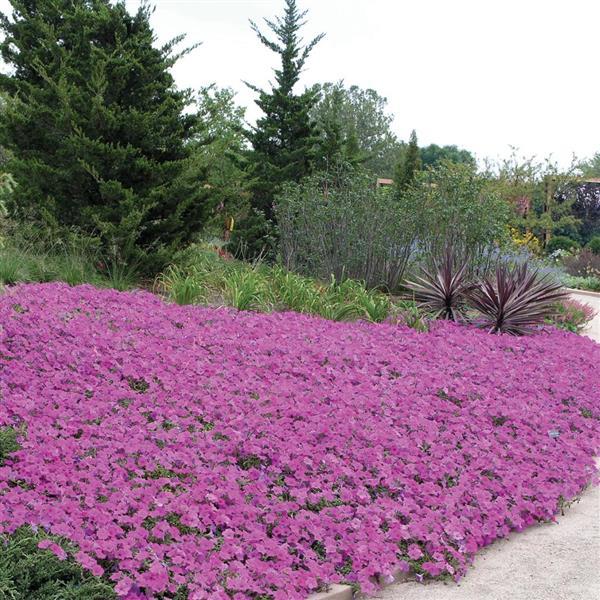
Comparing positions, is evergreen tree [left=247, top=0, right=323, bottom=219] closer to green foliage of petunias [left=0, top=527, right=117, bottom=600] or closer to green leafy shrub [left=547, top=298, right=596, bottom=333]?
green leafy shrub [left=547, top=298, right=596, bottom=333]

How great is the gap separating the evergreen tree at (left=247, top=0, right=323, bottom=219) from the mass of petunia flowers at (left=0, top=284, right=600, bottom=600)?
24.7 ft

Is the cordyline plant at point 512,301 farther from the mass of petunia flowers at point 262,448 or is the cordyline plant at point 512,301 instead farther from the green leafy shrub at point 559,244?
the green leafy shrub at point 559,244

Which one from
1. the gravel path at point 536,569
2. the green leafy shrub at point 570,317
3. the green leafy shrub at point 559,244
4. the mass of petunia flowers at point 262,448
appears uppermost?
the green leafy shrub at point 559,244

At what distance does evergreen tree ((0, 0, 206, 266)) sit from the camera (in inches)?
386

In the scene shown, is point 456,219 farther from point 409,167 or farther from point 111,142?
point 409,167

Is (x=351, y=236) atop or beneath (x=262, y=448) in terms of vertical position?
atop

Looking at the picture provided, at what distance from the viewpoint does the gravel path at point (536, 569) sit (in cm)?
365

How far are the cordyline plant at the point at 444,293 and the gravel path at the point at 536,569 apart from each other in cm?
513

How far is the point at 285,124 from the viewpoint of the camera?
48.8 ft

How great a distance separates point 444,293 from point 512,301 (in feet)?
2.91

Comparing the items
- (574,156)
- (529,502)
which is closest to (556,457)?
(529,502)

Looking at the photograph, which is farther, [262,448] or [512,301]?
[512,301]

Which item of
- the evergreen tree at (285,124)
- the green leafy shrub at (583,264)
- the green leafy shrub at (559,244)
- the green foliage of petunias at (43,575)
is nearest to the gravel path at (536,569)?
the green foliage of petunias at (43,575)

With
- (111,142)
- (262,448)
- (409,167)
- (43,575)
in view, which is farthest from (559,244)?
(43,575)
